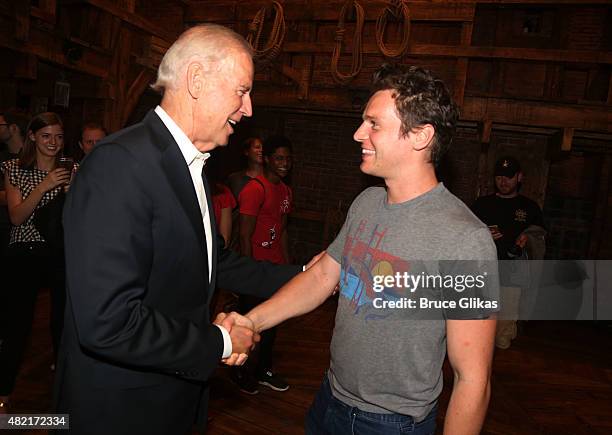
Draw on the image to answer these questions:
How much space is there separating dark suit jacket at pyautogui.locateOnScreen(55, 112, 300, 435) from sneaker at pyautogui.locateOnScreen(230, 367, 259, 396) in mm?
2089

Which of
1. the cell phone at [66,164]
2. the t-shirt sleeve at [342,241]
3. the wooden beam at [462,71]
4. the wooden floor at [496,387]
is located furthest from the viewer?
the wooden beam at [462,71]

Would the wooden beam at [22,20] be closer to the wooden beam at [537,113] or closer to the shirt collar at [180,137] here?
the shirt collar at [180,137]

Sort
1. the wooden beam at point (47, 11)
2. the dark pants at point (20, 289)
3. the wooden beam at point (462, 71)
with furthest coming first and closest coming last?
the wooden beam at point (462, 71) < the wooden beam at point (47, 11) < the dark pants at point (20, 289)

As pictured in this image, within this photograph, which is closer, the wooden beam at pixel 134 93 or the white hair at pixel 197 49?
the white hair at pixel 197 49

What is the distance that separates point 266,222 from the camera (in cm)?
388

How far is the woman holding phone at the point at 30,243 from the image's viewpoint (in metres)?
2.89

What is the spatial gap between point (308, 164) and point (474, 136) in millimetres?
2768

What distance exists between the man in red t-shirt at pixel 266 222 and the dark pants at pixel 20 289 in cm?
132

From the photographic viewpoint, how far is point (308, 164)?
8297 mm

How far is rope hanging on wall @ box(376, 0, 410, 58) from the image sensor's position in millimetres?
5188

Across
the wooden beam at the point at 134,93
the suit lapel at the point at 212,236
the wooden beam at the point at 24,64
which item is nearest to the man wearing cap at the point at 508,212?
the suit lapel at the point at 212,236

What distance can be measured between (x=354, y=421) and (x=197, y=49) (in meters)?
1.35

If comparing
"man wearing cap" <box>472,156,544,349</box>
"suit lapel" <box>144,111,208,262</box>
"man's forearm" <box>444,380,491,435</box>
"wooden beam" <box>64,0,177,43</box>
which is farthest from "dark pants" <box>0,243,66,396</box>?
"man wearing cap" <box>472,156,544,349</box>

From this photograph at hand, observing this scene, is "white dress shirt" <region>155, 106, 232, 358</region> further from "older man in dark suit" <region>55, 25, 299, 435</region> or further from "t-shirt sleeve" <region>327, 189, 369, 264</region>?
"t-shirt sleeve" <region>327, 189, 369, 264</region>
